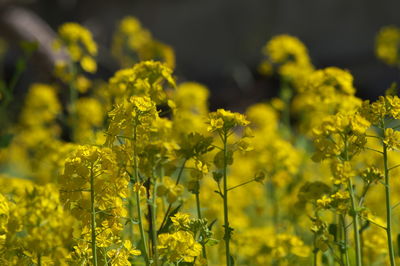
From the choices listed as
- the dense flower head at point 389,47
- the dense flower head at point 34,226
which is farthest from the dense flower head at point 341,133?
the dense flower head at point 389,47

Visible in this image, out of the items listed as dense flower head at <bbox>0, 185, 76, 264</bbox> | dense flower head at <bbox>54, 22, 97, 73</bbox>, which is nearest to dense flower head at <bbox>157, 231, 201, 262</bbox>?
dense flower head at <bbox>0, 185, 76, 264</bbox>

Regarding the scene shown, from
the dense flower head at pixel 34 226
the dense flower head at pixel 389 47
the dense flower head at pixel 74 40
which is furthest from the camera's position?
the dense flower head at pixel 389 47

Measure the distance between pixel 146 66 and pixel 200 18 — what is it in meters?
8.98

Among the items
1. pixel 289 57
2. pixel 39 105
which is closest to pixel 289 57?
pixel 289 57

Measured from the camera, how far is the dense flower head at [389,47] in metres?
4.11

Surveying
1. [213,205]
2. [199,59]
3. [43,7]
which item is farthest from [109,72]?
[213,205]

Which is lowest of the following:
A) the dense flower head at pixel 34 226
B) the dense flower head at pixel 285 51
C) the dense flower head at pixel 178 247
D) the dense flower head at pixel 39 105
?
the dense flower head at pixel 178 247

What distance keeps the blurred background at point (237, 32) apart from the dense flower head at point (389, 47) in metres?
5.72

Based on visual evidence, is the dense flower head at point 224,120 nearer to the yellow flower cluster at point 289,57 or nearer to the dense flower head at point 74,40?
the dense flower head at point 74,40

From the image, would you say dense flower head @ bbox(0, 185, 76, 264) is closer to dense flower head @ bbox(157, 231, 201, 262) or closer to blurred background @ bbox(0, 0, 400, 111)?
dense flower head @ bbox(157, 231, 201, 262)

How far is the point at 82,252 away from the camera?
1809 millimetres

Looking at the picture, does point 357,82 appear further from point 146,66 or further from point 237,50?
point 146,66

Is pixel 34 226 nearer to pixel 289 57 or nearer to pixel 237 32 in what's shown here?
pixel 289 57

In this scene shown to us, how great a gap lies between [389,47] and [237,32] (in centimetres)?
696
